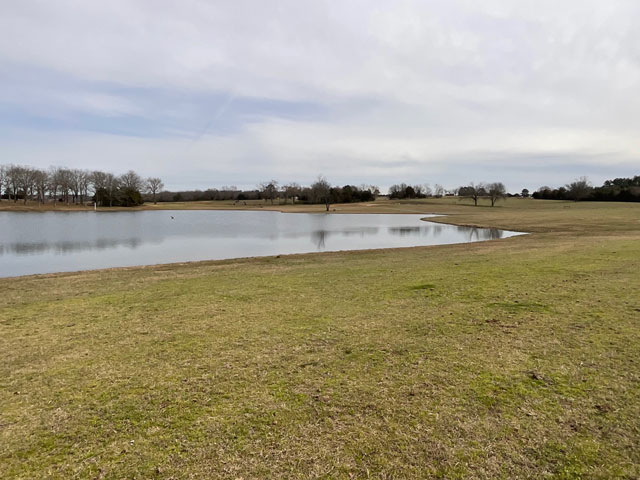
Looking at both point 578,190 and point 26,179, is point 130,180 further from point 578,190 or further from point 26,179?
point 578,190

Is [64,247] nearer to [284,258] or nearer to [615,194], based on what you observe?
[284,258]

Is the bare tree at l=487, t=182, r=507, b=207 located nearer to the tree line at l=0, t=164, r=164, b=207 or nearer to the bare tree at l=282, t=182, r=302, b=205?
the bare tree at l=282, t=182, r=302, b=205

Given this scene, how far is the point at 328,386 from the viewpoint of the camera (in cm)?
420

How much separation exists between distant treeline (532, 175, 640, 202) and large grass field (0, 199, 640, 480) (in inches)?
4361

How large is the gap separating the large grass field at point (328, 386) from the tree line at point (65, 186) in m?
99.7

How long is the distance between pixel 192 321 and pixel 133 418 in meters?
3.26

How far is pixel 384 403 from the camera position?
151 inches

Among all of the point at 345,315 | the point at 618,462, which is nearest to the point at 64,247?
the point at 345,315

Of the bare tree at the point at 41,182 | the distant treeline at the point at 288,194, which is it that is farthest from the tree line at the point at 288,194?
the bare tree at the point at 41,182

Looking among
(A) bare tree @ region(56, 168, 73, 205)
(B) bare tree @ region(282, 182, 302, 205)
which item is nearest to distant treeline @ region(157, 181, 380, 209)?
(B) bare tree @ region(282, 182, 302, 205)

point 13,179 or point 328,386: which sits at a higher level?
point 13,179

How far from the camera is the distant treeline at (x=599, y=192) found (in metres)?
92.7

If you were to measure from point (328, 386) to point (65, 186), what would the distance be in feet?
377

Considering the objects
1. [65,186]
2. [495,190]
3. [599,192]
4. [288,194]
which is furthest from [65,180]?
[599,192]
